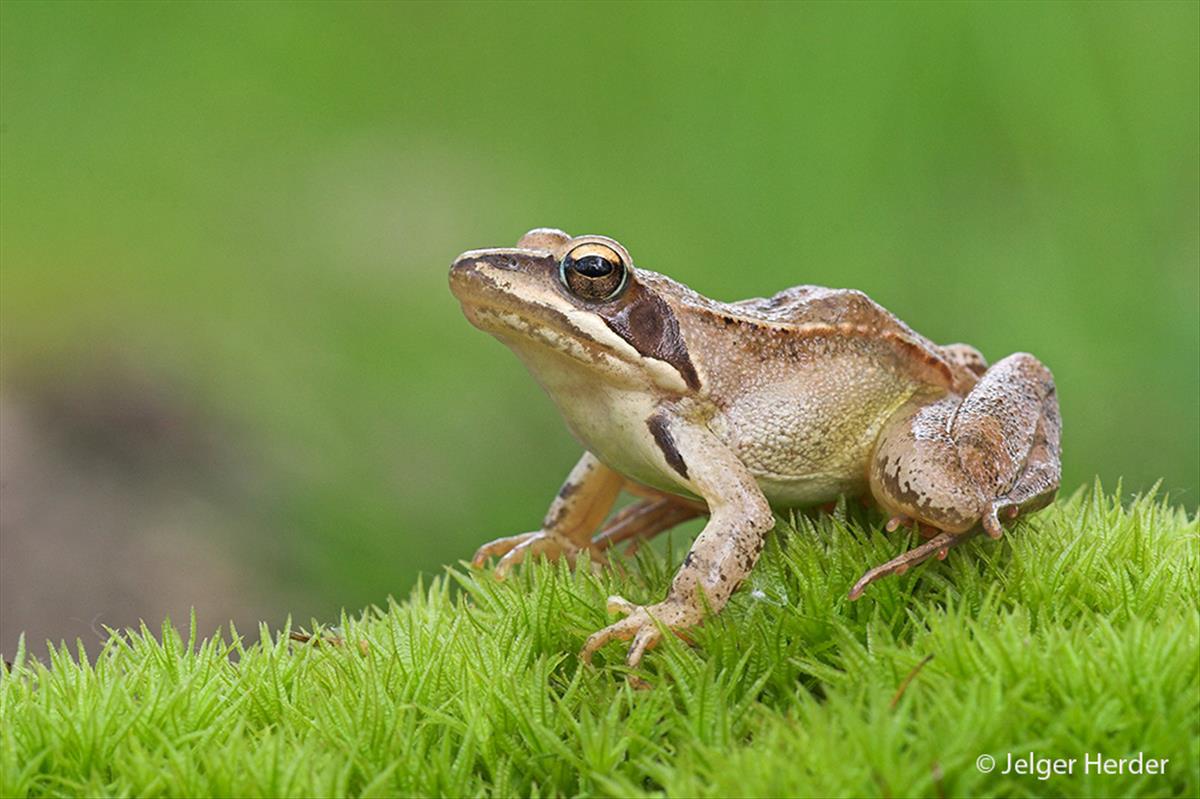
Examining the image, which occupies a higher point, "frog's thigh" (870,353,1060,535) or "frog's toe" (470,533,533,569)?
"frog's thigh" (870,353,1060,535)

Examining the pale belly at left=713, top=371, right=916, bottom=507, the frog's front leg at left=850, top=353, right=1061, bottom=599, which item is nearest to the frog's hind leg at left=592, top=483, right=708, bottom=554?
the pale belly at left=713, top=371, right=916, bottom=507

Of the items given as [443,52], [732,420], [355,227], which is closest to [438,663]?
[732,420]

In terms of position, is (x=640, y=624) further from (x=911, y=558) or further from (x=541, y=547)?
(x=541, y=547)

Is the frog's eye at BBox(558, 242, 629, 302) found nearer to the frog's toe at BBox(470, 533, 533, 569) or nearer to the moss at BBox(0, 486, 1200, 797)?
the moss at BBox(0, 486, 1200, 797)

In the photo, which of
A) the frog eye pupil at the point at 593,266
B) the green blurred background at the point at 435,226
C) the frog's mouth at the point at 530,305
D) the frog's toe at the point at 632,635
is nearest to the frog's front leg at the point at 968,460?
the frog's toe at the point at 632,635

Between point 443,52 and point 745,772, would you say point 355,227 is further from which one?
point 745,772
